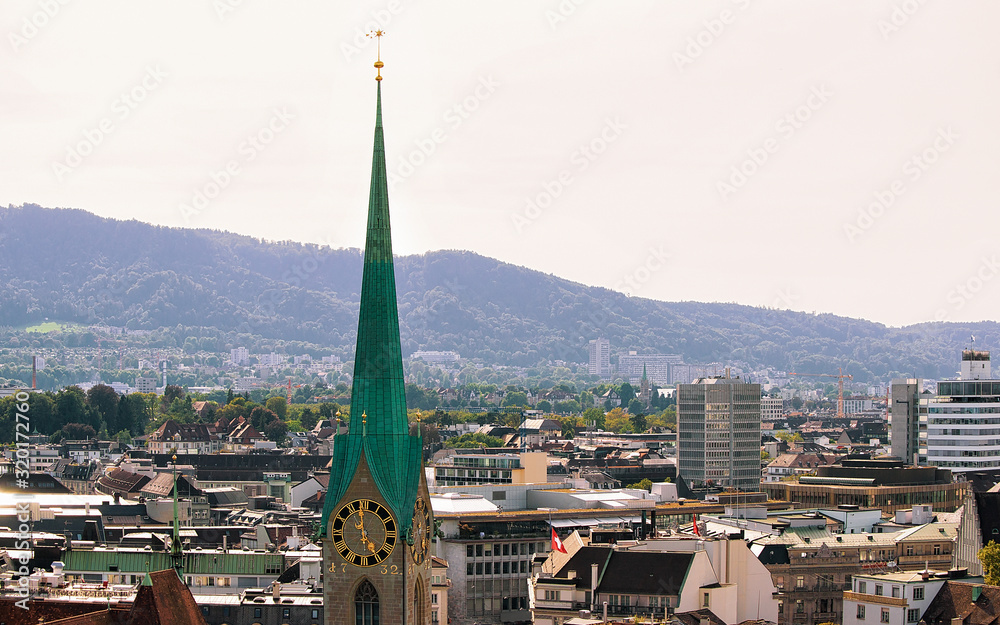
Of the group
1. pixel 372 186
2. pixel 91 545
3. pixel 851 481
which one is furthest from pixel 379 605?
pixel 851 481

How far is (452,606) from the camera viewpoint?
10806 cm

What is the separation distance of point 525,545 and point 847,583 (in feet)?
74.4

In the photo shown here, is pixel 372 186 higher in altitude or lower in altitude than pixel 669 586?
higher

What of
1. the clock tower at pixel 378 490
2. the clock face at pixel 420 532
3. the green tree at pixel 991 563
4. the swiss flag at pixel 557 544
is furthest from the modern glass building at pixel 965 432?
the clock tower at pixel 378 490

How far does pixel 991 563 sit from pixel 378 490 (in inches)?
1667

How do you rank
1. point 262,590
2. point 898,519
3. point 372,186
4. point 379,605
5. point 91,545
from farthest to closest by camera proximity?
point 898,519
point 91,545
point 262,590
point 372,186
point 379,605

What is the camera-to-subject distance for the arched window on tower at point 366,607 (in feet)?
171

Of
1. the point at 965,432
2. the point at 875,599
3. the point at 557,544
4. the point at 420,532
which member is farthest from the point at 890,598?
the point at 965,432

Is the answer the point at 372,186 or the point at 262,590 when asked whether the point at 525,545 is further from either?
the point at 372,186

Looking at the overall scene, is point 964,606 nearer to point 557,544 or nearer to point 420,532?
point 557,544

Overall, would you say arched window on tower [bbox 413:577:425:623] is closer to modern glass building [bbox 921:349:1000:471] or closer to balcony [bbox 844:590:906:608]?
balcony [bbox 844:590:906:608]

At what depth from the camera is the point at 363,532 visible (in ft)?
173

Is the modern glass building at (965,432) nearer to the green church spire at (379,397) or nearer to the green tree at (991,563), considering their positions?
the green tree at (991,563)

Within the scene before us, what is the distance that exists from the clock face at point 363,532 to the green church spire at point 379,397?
1.29 feet
